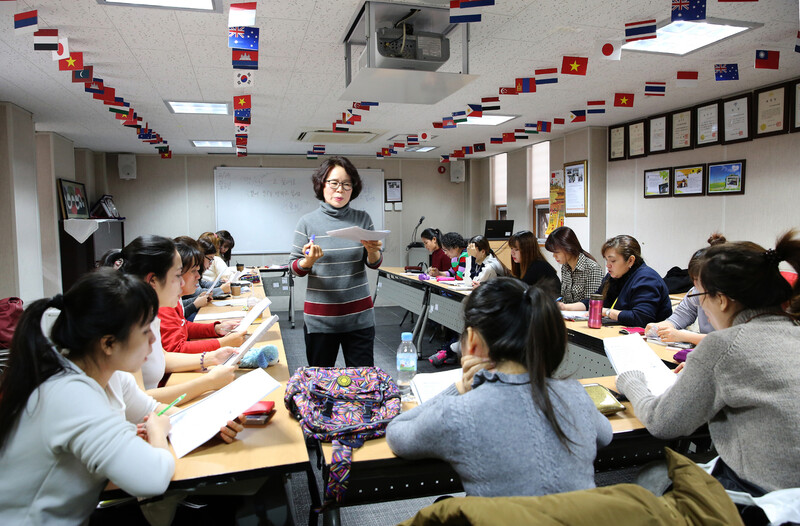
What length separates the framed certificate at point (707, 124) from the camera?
462 cm

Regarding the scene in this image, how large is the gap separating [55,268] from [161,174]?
8.46 feet

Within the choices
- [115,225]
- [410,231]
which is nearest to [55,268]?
[115,225]

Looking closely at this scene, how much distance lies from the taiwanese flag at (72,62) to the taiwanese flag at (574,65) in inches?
113

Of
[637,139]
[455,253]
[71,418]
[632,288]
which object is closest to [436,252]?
[455,253]

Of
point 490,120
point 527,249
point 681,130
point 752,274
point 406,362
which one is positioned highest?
point 490,120

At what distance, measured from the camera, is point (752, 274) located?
4.58 ft

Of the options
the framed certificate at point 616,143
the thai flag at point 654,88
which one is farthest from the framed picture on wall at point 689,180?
the thai flag at point 654,88

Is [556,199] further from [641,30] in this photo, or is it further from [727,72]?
[641,30]

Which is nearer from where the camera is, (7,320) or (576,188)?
(7,320)

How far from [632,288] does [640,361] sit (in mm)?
1305

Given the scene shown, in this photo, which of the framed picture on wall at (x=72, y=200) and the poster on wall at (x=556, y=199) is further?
the poster on wall at (x=556, y=199)

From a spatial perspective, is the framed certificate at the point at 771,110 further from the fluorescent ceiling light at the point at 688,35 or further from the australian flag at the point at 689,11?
the australian flag at the point at 689,11

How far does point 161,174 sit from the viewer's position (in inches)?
301

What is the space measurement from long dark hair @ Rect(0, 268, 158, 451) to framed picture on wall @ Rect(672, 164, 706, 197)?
199 inches
